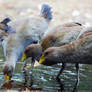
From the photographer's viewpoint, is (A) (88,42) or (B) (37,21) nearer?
(A) (88,42)

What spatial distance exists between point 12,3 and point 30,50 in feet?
28.8

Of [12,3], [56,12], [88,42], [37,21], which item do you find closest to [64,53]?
[88,42]

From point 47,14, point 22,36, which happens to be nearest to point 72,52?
point 22,36

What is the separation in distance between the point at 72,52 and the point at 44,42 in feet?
3.27

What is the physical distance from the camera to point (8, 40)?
29.1ft

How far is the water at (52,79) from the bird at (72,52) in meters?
0.23

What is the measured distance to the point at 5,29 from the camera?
9.19 m

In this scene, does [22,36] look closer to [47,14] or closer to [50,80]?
[47,14]

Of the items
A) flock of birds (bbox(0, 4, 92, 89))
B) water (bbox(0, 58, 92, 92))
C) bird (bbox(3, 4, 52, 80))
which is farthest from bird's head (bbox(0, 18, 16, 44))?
water (bbox(0, 58, 92, 92))

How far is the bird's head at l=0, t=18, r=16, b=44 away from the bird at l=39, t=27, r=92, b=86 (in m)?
1.59

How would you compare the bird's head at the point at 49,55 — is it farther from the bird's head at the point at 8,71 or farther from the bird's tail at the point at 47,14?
the bird's tail at the point at 47,14

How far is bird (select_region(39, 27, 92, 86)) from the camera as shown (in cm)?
761

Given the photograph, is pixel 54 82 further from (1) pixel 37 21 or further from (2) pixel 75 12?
(2) pixel 75 12

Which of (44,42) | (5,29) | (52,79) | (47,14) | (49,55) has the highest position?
(47,14)
